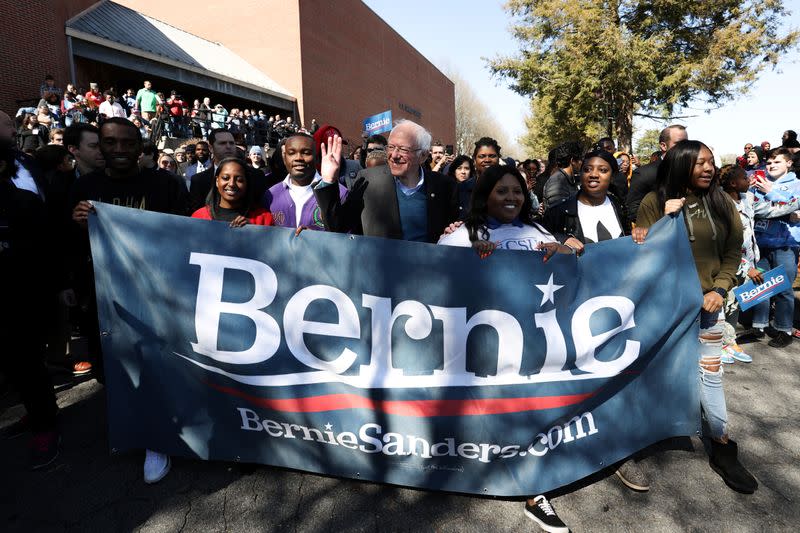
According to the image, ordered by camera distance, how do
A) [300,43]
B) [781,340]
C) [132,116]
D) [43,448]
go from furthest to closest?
[300,43], [132,116], [781,340], [43,448]

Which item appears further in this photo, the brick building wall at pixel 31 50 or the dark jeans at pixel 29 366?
the brick building wall at pixel 31 50

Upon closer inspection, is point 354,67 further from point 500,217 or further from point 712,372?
point 712,372

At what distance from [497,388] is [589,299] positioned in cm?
65

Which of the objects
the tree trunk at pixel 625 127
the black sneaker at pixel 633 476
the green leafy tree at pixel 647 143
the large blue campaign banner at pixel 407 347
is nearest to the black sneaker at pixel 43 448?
the large blue campaign banner at pixel 407 347

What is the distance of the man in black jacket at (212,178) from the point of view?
3.22 metres

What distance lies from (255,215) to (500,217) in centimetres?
151

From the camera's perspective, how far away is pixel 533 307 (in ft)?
7.78

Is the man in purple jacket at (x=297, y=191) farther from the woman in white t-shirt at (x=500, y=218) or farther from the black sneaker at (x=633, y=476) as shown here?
the black sneaker at (x=633, y=476)

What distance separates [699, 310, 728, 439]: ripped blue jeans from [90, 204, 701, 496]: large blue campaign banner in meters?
0.13

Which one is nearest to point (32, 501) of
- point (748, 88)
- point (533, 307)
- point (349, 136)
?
point (533, 307)

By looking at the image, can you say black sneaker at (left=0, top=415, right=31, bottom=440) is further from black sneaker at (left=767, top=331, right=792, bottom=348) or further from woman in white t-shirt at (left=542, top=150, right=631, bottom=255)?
black sneaker at (left=767, top=331, right=792, bottom=348)

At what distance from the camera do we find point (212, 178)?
3.55 m

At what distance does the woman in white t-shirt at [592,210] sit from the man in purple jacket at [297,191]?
1513 millimetres

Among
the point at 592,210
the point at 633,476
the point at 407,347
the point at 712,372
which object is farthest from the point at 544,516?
the point at 592,210
